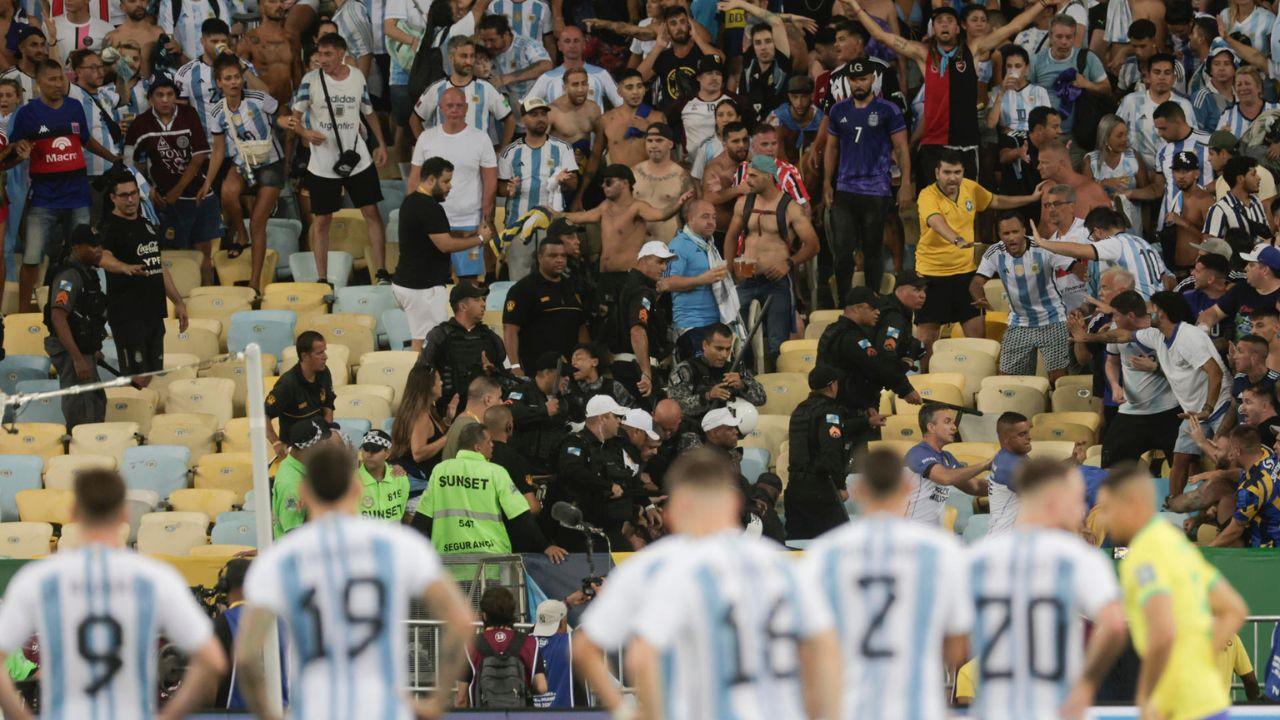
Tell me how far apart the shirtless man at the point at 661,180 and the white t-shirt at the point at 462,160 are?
133cm

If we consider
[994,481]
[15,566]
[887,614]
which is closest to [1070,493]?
[887,614]

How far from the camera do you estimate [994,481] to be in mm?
12328

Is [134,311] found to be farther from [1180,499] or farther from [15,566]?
[1180,499]

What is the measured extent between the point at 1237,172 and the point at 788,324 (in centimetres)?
340

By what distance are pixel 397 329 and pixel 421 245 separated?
149cm

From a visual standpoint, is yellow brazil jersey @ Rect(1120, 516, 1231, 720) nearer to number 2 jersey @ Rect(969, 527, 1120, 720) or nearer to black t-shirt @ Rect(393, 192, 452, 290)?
number 2 jersey @ Rect(969, 527, 1120, 720)

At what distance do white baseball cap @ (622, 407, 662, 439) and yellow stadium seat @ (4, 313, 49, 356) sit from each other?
5.76m

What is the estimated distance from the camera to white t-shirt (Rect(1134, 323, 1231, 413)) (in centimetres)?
1353

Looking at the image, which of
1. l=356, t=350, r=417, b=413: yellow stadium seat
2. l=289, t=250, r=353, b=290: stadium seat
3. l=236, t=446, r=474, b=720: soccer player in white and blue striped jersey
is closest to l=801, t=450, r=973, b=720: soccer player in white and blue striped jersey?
l=236, t=446, r=474, b=720: soccer player in white and blue striped jersey

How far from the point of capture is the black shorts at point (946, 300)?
1578cm

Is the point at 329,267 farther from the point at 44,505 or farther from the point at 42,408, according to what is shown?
the point at 44,505

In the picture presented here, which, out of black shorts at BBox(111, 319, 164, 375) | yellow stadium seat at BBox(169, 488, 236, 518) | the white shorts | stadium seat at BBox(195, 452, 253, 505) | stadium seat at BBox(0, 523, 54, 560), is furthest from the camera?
black shorts at BBox(111, 319, 164, 375)

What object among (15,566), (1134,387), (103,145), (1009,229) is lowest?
(15,566)

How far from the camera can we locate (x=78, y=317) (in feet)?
50.1
